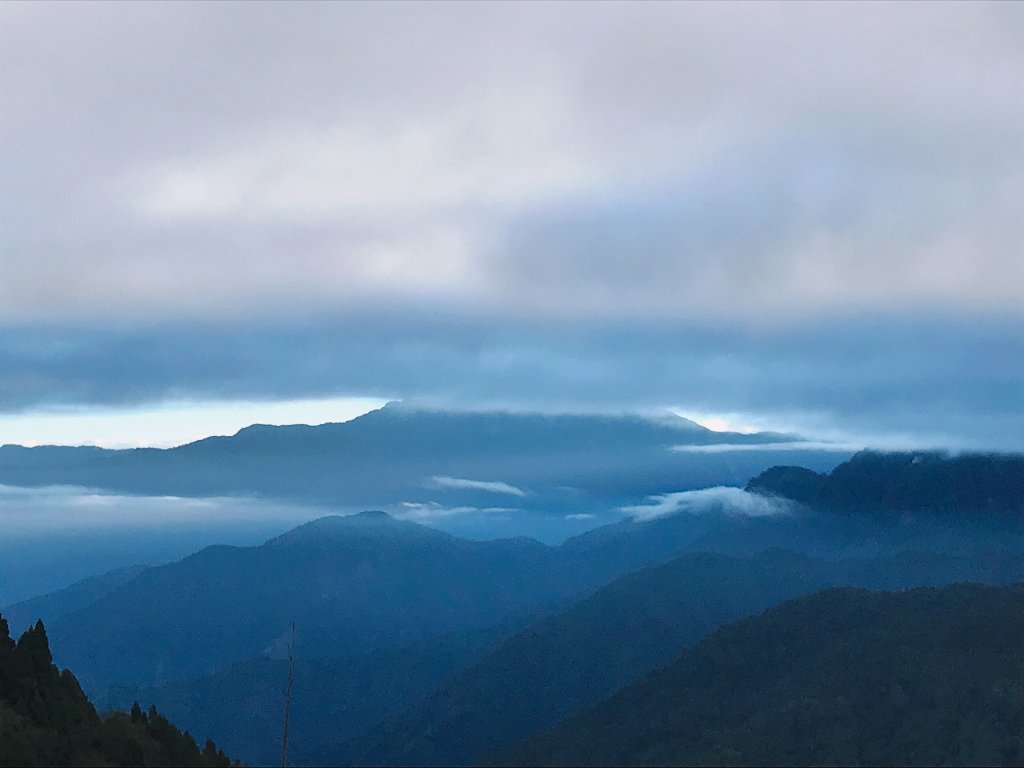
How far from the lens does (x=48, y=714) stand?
16062 cm

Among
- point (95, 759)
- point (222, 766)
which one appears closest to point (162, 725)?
point (222, 766)

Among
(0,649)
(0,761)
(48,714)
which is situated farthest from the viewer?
(0,649)

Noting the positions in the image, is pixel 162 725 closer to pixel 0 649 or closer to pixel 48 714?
pixel 48 714

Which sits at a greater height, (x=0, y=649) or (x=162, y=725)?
(x=0, y=649)

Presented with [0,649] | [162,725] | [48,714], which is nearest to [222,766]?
[162,725]

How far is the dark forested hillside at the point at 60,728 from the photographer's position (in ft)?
467

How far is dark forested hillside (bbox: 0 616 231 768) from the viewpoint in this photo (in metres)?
142

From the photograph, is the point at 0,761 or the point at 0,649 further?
the point at 0,649

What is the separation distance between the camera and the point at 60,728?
15700 centimetres

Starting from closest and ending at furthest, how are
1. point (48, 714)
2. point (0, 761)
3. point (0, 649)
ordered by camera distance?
1. point (0, 761)
2. point (48, 714)
3. point (0, 649)

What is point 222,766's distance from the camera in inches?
6560

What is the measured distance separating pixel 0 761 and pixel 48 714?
86.5ft

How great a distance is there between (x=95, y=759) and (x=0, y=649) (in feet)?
126

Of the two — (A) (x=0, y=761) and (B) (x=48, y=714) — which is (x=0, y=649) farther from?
(A) (x=0, y=761)
